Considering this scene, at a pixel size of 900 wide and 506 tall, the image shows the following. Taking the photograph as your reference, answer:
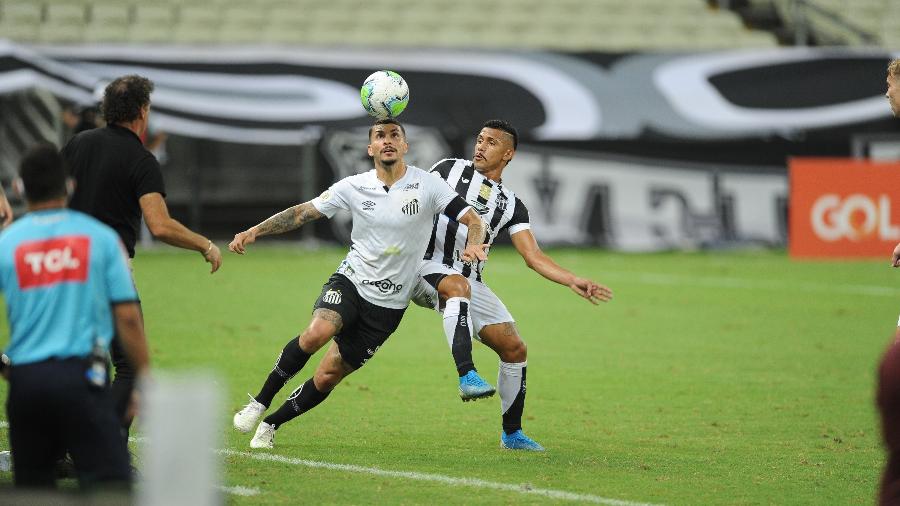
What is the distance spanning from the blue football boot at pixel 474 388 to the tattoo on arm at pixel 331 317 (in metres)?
0.91

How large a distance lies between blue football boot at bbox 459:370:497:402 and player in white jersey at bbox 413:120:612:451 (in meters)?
0.10

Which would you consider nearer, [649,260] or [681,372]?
[681,372]

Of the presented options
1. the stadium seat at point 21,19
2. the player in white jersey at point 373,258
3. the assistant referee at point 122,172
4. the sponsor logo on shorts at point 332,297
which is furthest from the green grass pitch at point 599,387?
the stadium seat at point 21,19

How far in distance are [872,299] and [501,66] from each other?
947 centimetres

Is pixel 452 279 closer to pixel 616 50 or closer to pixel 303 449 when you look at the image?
pixel 303 449

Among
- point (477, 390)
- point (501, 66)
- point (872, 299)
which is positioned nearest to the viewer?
point (477, 390)

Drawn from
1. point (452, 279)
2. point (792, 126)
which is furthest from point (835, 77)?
point (452, 279)

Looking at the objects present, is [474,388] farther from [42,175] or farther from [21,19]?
[21,19]

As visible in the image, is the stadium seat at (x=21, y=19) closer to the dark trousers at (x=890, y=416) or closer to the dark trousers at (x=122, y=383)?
the dark trousers at (x=122, y=383)

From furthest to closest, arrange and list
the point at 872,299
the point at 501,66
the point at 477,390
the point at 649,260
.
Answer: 1. the point at 501,66
2. the point at 649,260
3. the point at 872,299
4. the point at 477,390

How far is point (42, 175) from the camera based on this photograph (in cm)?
542

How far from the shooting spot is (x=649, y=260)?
78.0 feet

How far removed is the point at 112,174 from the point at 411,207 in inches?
80.9

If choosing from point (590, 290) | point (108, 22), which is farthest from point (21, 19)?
point (590, 290)
